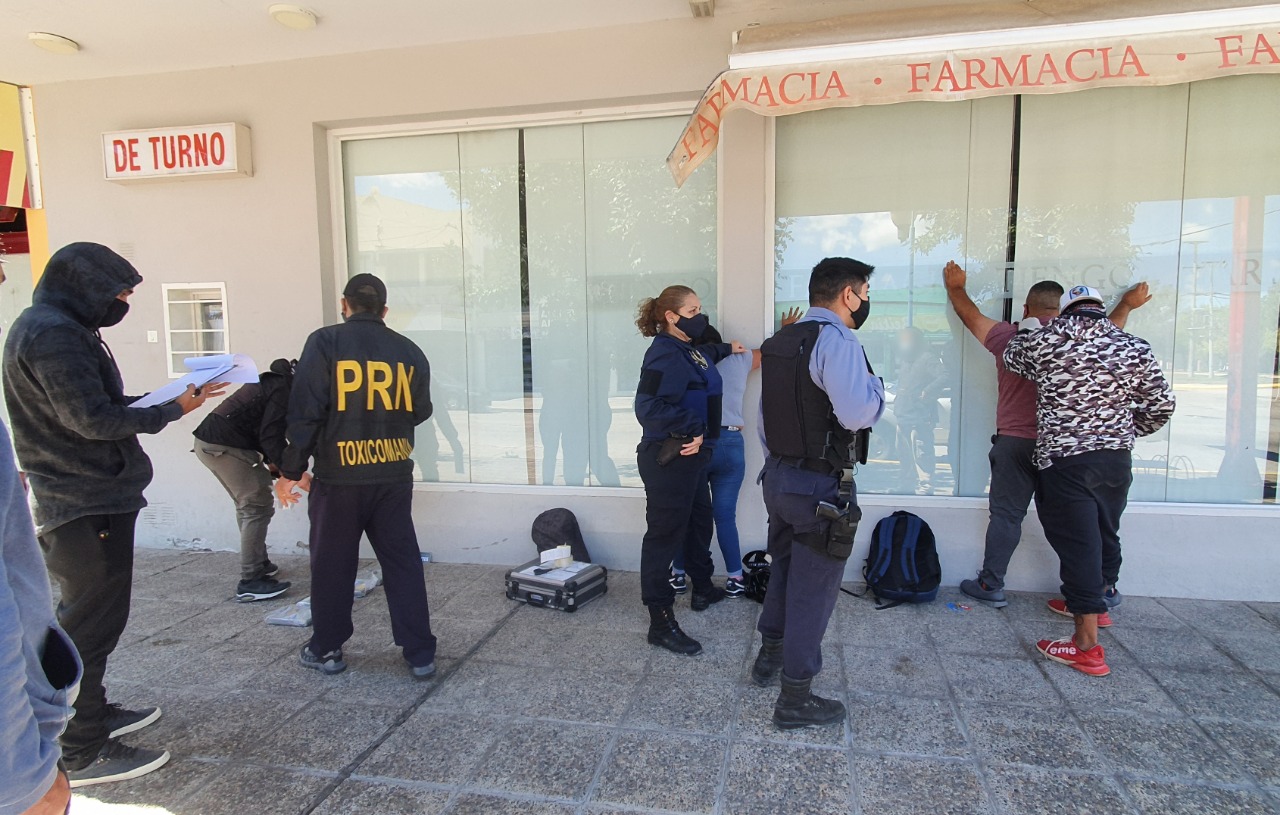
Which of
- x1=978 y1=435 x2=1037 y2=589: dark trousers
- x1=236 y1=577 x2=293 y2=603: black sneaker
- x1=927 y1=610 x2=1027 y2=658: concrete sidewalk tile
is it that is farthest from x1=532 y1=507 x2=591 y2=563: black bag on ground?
x1=978 y1=435 x2=1037 y2=589: dark trousers

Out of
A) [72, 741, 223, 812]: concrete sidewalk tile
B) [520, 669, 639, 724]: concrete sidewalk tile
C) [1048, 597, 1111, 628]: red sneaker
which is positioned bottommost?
[72, 741, 223, 812]: concrete sidewalk tile

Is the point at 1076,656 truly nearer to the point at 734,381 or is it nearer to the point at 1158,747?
the point at 1158,747

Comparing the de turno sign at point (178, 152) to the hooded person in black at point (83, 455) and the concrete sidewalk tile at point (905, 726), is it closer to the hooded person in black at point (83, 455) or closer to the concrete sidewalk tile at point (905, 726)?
the hooded person in black at point (83, 455)

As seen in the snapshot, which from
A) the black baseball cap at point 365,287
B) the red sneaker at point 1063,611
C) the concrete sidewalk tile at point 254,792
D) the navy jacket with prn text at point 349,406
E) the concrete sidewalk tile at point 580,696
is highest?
the black baseball cap at point 365,287

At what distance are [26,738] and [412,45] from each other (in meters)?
4.99

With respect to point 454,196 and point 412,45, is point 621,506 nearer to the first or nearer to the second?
point 454,196

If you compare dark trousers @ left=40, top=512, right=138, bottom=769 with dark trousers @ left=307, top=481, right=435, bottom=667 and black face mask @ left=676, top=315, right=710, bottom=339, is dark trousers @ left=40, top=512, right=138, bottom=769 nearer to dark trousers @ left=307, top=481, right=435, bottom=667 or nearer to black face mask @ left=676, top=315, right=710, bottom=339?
dark trousers @ left=307, top=481, right=435, bottom=667

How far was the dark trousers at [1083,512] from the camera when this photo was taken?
3.37m

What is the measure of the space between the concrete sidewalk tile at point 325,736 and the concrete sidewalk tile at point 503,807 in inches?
23.5

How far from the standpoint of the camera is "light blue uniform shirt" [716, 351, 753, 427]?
14.4 ft

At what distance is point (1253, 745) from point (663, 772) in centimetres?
245

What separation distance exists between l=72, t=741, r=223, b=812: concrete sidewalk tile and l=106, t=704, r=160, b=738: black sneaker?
0.26 meters

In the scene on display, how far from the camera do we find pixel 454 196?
5.23 meters

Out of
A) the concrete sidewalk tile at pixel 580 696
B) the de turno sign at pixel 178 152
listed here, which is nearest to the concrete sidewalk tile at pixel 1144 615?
the concrete sidewalk tile at pixel 580 696
